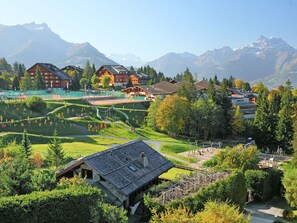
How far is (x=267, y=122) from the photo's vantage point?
291 ft

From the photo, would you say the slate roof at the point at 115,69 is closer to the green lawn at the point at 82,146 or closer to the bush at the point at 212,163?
the green lawn at the point at 82,146

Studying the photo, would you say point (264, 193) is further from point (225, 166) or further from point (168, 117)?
point (168, 117)

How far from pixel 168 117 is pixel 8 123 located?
3560 cm

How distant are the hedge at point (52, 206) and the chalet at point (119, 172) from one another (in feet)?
14.3

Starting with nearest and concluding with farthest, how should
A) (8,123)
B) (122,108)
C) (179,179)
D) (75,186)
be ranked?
(75,186) < (179,179) < (8,123) < (122,108)

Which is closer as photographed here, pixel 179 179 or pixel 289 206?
pixel 179 179

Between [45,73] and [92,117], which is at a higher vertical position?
[45,73]

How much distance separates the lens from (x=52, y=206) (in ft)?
72.1

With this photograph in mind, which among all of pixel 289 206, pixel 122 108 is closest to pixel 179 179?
pixel 289 206

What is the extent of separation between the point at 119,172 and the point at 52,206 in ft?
30.9

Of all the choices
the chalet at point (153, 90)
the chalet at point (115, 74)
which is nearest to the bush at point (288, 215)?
the chalet at point (153, 90)

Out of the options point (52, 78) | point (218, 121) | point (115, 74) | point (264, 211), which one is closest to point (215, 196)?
point (264, 211)

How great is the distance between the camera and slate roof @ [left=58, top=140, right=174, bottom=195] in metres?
29.5

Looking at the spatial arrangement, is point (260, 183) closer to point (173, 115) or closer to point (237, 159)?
point (237, 159)
